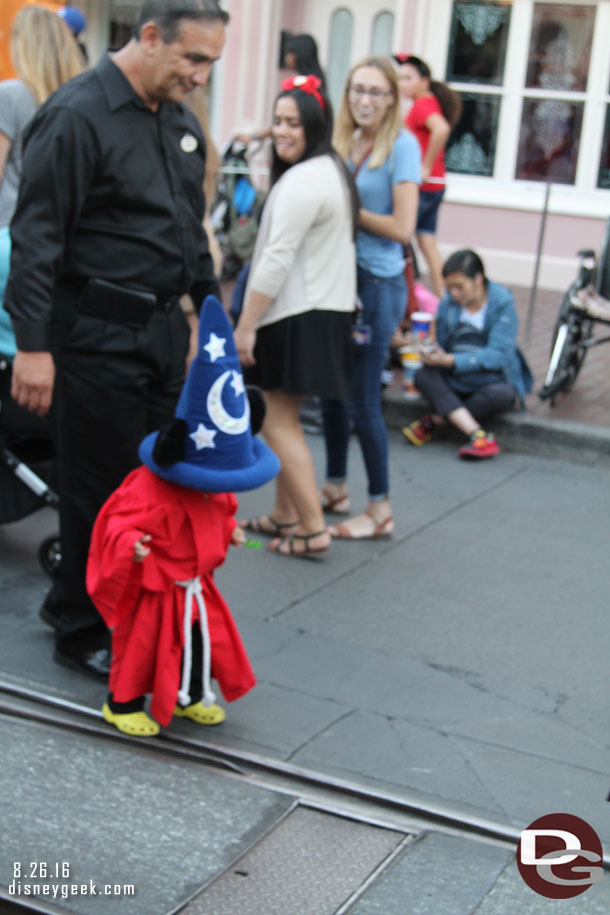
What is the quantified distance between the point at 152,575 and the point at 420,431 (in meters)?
3.90

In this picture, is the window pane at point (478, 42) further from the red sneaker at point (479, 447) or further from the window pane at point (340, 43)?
the red sneaker at point (479, 447)

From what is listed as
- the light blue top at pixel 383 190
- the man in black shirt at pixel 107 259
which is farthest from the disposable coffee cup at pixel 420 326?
the man in black shirt at pixel 107 259

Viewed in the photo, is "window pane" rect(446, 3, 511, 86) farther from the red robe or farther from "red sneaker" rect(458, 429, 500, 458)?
the red robe

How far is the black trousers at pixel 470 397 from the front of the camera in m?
7.25

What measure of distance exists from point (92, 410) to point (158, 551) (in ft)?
1.81

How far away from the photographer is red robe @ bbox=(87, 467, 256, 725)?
12.1ft

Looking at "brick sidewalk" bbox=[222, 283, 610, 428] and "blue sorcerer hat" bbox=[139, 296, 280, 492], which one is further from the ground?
"blue sorcerer hat" bbox=[139, 296, 280, 492]

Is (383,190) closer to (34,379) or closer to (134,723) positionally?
(34,379)

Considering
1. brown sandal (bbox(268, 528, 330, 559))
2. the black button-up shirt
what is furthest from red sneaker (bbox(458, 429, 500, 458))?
the black button-up shirt

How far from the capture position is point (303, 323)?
521 cm

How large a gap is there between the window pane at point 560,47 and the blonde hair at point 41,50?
7.61 metres

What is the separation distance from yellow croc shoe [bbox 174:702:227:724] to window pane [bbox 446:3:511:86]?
9.50m

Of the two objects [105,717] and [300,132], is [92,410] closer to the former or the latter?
[105,717]

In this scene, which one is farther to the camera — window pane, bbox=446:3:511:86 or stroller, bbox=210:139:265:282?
window pane, bbox=446:3:511:86
